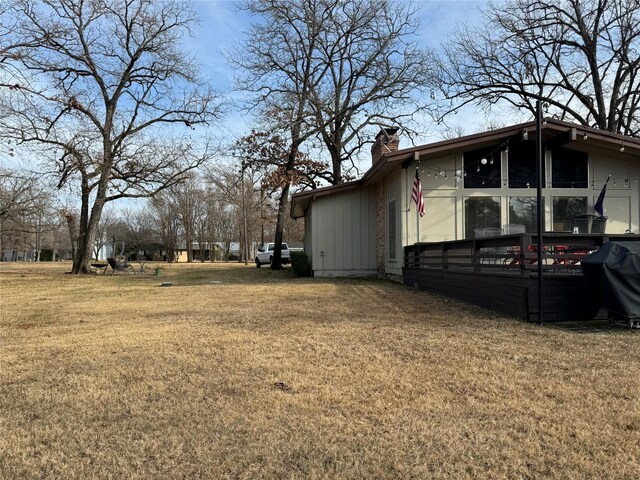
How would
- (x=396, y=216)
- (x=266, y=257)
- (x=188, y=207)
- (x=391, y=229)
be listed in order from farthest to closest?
(x=188, y=207), (x=266, y=257), (x=391, y=229), (x=396, y=216)

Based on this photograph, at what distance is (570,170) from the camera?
12422 millimetres

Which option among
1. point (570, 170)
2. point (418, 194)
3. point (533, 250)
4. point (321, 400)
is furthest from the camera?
point (570, 170)

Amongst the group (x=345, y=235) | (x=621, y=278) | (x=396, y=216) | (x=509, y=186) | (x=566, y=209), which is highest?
(x=509, y=186)

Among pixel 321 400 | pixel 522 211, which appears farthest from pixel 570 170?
pixel 321 400

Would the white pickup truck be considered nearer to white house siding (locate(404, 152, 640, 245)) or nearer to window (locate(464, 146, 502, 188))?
white house siding (locate(404, 152, 640, 245))

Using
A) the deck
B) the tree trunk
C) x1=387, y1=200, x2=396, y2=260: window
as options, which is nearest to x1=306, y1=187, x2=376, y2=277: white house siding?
x1=387, y1=200, x2=396, y2=260: window

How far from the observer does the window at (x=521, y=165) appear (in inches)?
490

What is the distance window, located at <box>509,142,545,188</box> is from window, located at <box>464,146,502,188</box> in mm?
346

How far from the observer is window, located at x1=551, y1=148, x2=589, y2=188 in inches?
488

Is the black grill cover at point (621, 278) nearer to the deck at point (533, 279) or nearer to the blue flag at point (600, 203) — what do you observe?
the deck at point (533, 279)

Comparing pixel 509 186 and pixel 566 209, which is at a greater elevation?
pixel 509 186

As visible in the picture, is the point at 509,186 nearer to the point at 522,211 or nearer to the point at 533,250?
the point at 522,211

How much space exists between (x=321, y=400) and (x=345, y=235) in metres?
12.4

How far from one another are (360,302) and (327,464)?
21.2ft
